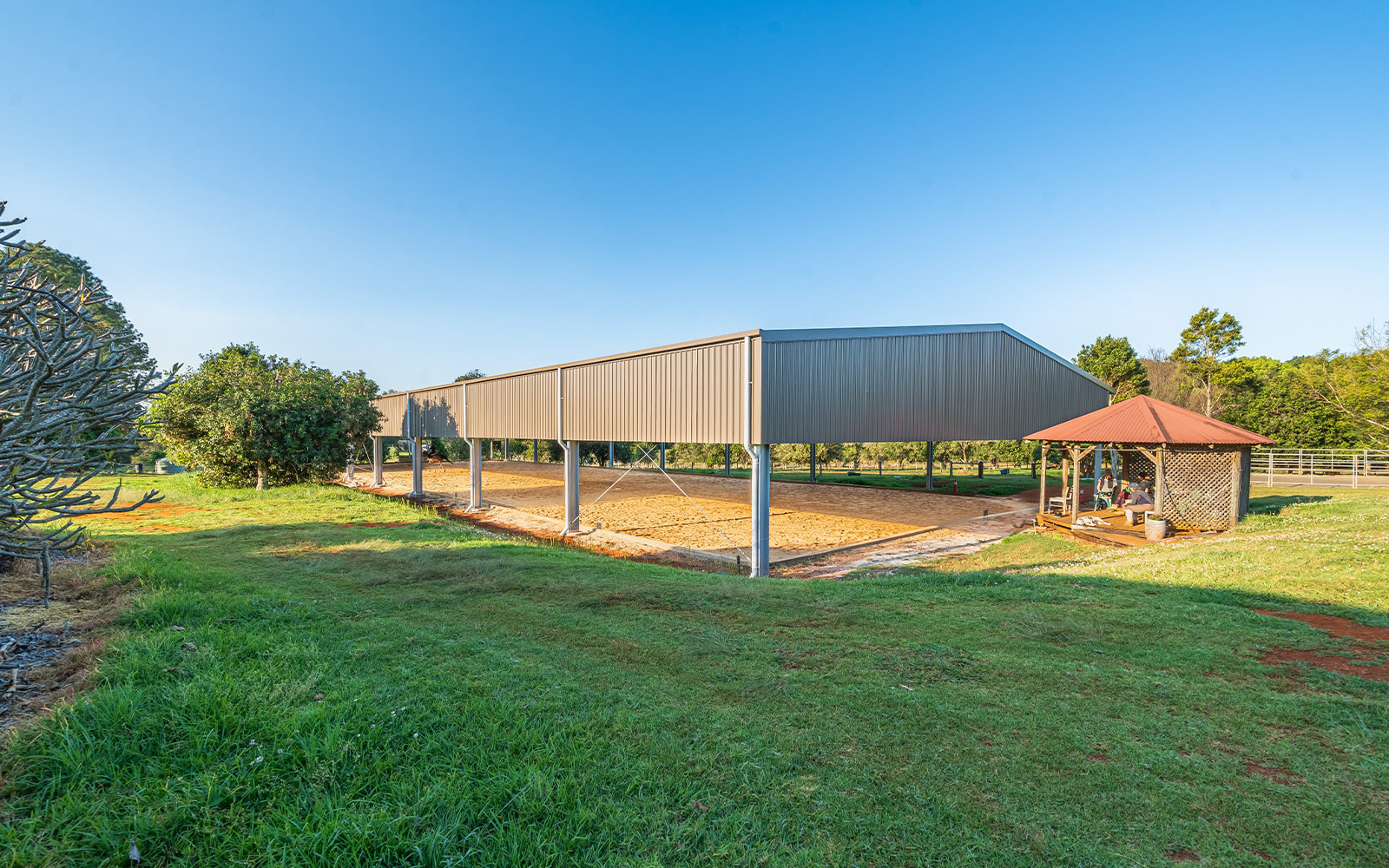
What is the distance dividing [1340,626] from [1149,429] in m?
10.0

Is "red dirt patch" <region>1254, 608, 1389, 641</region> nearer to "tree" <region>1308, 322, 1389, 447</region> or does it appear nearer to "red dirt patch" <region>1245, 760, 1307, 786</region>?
"red dirt patch" <region>1245, 760, 1307, 786</region>

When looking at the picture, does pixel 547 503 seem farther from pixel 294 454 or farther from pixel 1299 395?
pixel 1299 395

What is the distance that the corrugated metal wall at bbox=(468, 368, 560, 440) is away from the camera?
18.6 m

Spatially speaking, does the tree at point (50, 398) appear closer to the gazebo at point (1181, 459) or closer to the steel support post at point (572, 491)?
the steel support post at point (572, 491)

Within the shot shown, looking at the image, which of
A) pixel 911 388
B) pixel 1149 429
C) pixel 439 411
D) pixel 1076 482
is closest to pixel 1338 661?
pixel 911 388

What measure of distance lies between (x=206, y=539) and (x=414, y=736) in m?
11.4

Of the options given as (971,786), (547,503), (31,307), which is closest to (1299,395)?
(547,503)

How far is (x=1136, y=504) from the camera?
14.8 metres

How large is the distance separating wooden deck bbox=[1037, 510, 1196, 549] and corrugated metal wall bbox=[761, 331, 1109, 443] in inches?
113

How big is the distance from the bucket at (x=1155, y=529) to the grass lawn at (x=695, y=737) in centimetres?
653

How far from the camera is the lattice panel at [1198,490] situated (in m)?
13.5

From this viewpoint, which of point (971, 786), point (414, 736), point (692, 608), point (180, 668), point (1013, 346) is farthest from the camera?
point (1013, 346)

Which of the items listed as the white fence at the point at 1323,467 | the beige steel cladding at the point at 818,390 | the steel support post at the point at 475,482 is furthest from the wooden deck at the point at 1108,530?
the white fence at the point at 1323,467

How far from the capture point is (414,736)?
3.28m
